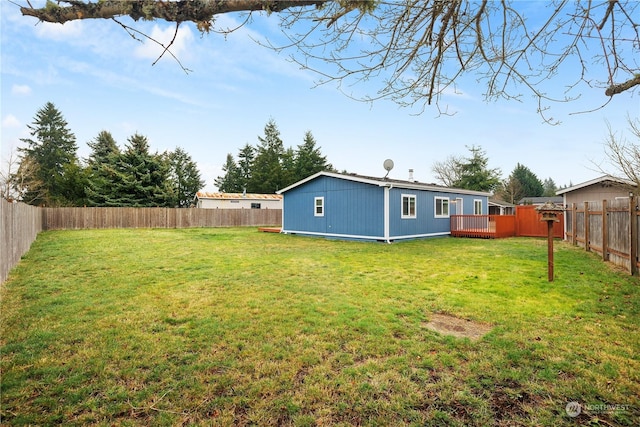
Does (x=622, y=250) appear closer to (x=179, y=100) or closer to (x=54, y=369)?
(x=54, y=369)

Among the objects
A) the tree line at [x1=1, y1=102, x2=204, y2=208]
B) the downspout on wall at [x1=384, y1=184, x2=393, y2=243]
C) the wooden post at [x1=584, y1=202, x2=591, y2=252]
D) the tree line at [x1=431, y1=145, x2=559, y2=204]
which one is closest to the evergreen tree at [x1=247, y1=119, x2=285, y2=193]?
the tree line at [x1=1, y1=102, x2=204, y2=208]

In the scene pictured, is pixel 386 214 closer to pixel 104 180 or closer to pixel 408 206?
pixel 408 206

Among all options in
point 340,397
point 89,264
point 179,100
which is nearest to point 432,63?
point 340,397

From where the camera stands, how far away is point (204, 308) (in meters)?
4.29

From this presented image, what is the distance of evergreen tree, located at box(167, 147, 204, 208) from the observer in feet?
130

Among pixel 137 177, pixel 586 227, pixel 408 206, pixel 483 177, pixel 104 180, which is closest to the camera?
pixel 586 227

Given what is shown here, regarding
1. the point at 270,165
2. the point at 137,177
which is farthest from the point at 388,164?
the point at 270,165

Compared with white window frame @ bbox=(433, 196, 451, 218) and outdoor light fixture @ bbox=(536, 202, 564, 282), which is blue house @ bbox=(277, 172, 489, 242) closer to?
white window frame @ bbox=(433, 196, 451, 218)

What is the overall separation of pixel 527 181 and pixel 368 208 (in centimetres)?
4120

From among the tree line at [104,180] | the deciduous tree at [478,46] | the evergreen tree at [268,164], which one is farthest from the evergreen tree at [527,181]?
the deciduous tree at [478,46]

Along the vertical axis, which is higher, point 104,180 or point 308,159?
point 308,159

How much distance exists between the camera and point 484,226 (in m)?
15.3

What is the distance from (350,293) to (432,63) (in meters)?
3.52

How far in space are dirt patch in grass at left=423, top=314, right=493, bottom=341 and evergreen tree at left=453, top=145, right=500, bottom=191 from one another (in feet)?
112
